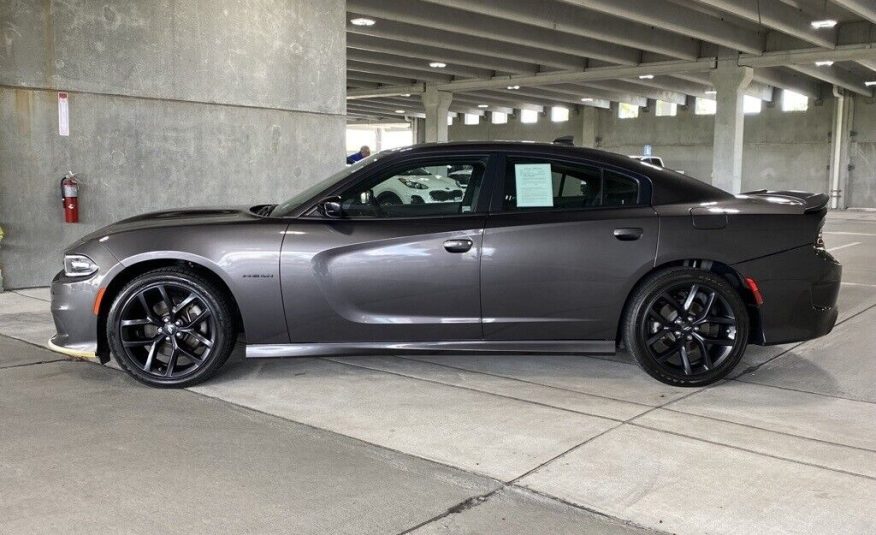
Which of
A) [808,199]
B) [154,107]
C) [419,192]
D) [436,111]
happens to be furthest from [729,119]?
[419,192]

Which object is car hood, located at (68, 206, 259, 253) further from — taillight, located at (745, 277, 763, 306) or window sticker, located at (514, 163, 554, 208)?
taillight, located at (745, 277, 763, 306)

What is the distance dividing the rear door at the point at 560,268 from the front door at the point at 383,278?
11 centimetres

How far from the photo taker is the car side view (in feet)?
14.7

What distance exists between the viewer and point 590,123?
135 ft

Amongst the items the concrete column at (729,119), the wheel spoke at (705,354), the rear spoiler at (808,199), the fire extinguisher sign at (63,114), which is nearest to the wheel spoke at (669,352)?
the wheel spoke at (705,354)

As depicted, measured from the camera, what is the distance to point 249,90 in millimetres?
9156

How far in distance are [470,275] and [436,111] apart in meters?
27.6

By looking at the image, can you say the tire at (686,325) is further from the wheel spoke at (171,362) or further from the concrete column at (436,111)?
the concrete column at (436,111)

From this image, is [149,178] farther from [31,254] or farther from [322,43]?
[322,43]

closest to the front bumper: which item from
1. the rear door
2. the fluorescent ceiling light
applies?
the rear door

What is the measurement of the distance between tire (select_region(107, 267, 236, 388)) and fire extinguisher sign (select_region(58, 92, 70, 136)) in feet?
14.0

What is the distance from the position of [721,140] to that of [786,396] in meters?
23.0

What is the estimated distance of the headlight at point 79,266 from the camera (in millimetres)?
4500

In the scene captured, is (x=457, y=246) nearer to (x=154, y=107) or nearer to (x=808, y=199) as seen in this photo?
(x=808, y=199)
